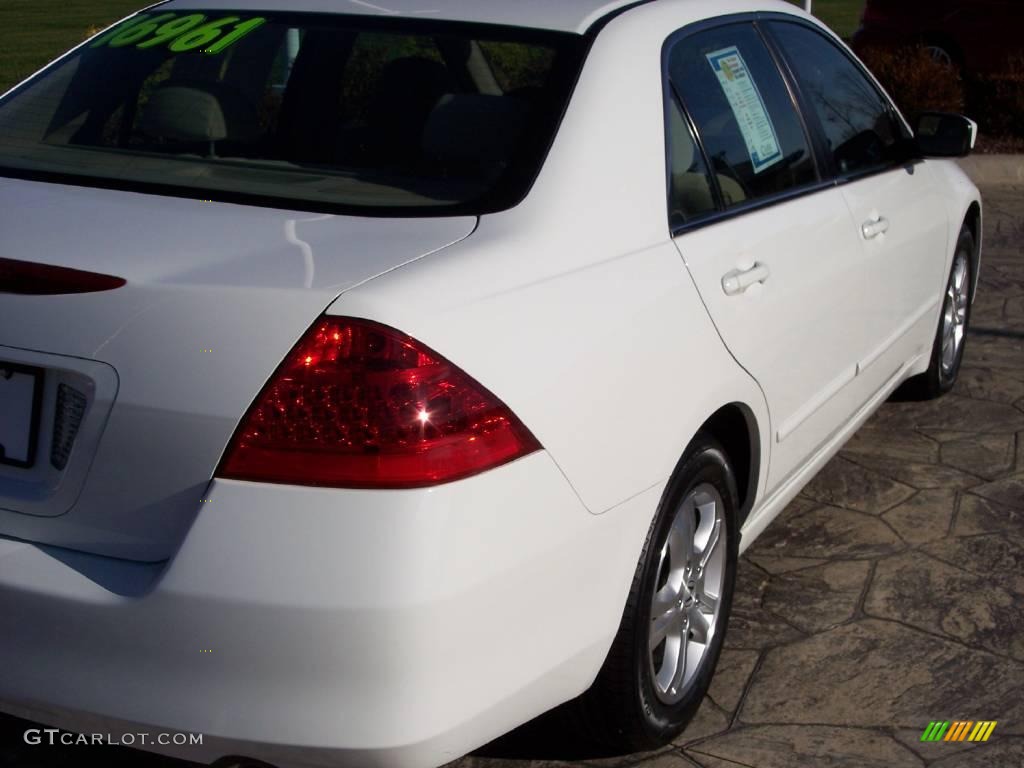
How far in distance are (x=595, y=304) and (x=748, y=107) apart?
1.25 metres

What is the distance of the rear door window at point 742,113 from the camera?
11.1 ft

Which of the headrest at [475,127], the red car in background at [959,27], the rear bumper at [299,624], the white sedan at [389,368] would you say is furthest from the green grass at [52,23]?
the rear bumper at [299,624]

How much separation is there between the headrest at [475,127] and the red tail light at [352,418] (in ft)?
2.65

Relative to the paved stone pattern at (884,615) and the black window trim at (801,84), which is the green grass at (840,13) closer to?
the paved stone pattern at (884,615)

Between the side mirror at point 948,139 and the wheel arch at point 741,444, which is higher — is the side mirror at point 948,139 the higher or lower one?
the higher one

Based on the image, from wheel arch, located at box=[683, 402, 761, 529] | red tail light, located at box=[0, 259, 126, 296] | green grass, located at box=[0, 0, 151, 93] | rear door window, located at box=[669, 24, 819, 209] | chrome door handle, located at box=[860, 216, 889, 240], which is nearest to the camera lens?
red tail light, located at box=[0, 259, 126, 296]

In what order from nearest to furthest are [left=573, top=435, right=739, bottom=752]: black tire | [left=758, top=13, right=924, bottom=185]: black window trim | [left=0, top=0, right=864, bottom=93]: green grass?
1. [left=573, top=435, right=739, bottom=752]: black tire
2. [left=758, top=13, right=924, bottom=185]: black window trim
3. [left=0, top=0, right=864, bottom=93]: green grass

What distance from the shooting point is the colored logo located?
324 cm

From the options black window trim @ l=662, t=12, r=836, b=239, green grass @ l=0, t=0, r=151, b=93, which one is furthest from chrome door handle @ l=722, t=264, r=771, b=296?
green grass @ l=0, t=0, r=151, b=93

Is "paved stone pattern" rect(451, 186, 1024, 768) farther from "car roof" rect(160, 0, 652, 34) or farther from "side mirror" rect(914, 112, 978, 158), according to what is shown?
"car roof" rect(160, 0, 652, 34)

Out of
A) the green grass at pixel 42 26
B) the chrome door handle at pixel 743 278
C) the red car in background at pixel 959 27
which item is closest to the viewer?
the chrome door handle at pixel 743 278

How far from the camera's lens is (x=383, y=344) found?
2242 mm

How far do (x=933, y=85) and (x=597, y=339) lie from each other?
33.1ft

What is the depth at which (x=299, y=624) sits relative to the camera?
7.21ft
